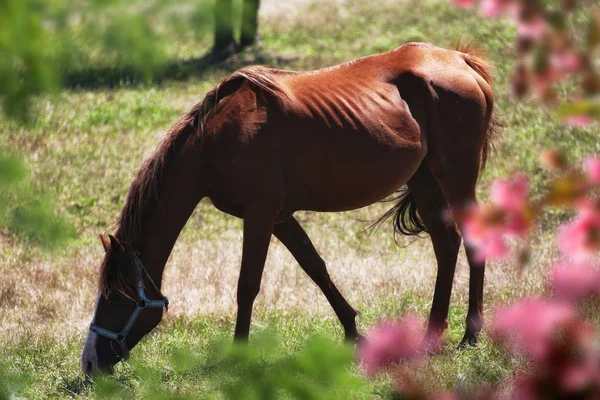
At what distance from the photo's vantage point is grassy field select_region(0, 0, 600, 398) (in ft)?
18.1

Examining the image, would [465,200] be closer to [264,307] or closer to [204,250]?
[264,307]

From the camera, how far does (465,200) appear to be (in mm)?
7008

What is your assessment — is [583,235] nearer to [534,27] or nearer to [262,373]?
[534,27]

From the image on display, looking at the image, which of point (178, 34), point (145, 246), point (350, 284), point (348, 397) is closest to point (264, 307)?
point (350, 284)

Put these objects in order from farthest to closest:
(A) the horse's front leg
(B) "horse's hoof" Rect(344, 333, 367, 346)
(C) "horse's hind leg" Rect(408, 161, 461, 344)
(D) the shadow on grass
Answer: (D) the shadow on grass, (C) "horse's hind leg" Rect(408, 161, 461, 344), (B) "horse's hoof" Rect(344, 333, 367, 346), (A) the horse's front leg

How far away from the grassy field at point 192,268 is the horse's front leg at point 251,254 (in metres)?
0.35

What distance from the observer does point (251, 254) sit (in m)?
6.26

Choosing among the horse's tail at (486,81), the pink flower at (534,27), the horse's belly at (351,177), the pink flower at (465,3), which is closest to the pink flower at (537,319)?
the pink flower at (534,27)

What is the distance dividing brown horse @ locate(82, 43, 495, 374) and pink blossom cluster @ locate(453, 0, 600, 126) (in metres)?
4.43

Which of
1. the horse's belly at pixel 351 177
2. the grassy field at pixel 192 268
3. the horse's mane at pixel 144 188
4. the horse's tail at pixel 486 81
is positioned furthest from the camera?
the horse's tail at pixel 486 81

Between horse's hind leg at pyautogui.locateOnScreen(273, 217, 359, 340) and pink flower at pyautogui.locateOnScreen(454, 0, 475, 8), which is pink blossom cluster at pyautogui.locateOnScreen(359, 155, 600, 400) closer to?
pink flower at pyautogui.locateOnScreen(454, 0, 475, 8)

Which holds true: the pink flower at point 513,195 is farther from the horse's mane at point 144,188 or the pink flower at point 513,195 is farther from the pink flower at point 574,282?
the horse's mane at point 144,188

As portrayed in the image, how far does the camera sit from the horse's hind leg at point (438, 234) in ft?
23.1

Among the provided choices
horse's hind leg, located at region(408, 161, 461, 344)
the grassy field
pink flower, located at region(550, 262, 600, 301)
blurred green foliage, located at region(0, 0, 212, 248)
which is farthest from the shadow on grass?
pink flower, located at region(550, 262, 600, 301)
